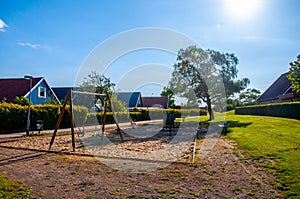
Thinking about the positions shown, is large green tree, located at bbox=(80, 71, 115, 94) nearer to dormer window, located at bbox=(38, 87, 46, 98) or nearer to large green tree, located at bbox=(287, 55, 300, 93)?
dormer window, located at bbox=(38, 87, 46, 98)

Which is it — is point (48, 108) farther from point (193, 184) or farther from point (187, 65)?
point (193, 184)

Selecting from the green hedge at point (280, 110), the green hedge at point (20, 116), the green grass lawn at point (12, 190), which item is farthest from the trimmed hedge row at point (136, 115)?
the green grass lawn at point (12, 190)

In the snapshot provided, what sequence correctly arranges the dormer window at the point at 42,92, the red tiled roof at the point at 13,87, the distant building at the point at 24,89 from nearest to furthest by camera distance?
the red tiled roof at the point at 13,87
the distant building at the point at 24,89
the dormer window at the point at 42,92

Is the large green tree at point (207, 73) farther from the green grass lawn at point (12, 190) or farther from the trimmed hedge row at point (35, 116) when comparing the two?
the green grass lawn at point (12, 190)

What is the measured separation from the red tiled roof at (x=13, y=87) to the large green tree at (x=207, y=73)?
19221mm

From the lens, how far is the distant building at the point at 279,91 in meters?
34.2

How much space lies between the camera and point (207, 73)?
24.7 meters

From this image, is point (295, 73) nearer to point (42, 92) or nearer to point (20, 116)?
point (20, 116)

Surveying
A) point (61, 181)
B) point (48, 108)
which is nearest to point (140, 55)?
point (48, 108)

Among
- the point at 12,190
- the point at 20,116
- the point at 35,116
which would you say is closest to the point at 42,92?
the point at 35,116

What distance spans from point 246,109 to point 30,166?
115ft

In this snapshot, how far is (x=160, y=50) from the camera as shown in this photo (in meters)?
14.9

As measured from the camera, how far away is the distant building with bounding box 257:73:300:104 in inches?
1347

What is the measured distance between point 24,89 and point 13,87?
2.02m
